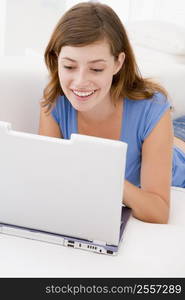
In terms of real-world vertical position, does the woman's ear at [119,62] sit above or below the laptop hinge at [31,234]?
above

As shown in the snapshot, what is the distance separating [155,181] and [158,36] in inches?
51.5

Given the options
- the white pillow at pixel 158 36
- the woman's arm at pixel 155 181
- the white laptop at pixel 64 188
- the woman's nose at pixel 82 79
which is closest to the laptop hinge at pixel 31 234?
the white laptop at pixel 64 188

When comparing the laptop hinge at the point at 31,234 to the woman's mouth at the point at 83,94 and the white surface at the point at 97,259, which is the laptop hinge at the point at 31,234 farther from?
the woman's mouth at the point at 83,94

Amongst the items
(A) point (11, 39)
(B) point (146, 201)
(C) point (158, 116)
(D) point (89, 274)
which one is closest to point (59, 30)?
(C) point (158, 116)

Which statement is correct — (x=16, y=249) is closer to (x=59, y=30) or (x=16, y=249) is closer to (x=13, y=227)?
(x=13, y=227)

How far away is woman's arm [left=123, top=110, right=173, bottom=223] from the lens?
0.96m

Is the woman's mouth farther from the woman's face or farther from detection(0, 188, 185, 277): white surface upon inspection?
detection(0, 188, 185, 277): white surface

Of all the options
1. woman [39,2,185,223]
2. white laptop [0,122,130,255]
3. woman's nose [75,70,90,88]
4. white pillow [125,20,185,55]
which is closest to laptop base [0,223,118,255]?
white laptop [0,122,130,255]

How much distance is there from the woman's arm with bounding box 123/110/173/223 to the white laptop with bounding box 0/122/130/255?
6.7 inches

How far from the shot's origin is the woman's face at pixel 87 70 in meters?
0.97

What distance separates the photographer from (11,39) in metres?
2.74

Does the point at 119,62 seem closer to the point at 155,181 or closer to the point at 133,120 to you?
the point at 133,120

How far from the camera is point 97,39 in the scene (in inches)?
38.4

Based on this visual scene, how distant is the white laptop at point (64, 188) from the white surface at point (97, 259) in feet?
0.07
